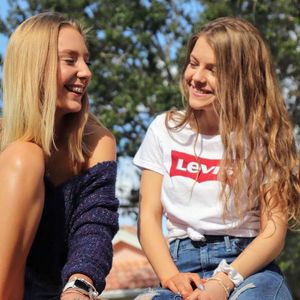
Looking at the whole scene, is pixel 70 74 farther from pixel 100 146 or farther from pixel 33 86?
pixel 100 146

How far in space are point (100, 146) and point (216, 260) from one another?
27.4 inches

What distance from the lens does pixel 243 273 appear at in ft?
9.87

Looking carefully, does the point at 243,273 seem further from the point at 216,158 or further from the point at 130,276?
the point at 130,276

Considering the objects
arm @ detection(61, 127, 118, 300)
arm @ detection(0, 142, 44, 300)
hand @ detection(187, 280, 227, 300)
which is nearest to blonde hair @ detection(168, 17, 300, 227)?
hand @ detection(187, 280, 227, 300)

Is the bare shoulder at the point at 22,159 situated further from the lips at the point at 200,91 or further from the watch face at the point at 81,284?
the lips at the point at 200,91

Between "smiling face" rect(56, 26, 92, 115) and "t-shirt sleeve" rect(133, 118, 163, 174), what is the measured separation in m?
0.50

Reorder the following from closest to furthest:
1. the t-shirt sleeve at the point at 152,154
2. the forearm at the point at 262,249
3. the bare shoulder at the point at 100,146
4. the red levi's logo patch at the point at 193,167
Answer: the forearm at the point at 262,249
the bare shoulder at the point at 100,146
the red levi's logo patch at the point at 193,167
the t-shirt sleeve at the point at 152,154

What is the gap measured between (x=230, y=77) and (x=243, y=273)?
86 cm

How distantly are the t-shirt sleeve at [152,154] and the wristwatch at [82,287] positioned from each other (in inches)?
31.7

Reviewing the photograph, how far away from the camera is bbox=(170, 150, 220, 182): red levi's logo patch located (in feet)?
10.6

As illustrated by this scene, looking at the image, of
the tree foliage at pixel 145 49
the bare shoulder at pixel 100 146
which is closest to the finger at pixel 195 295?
the bare shoulder at pixel 100 146

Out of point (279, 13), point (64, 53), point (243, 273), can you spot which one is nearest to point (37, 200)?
point (64, 53)

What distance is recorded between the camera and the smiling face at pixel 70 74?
3025mm

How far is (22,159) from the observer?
2.76m
